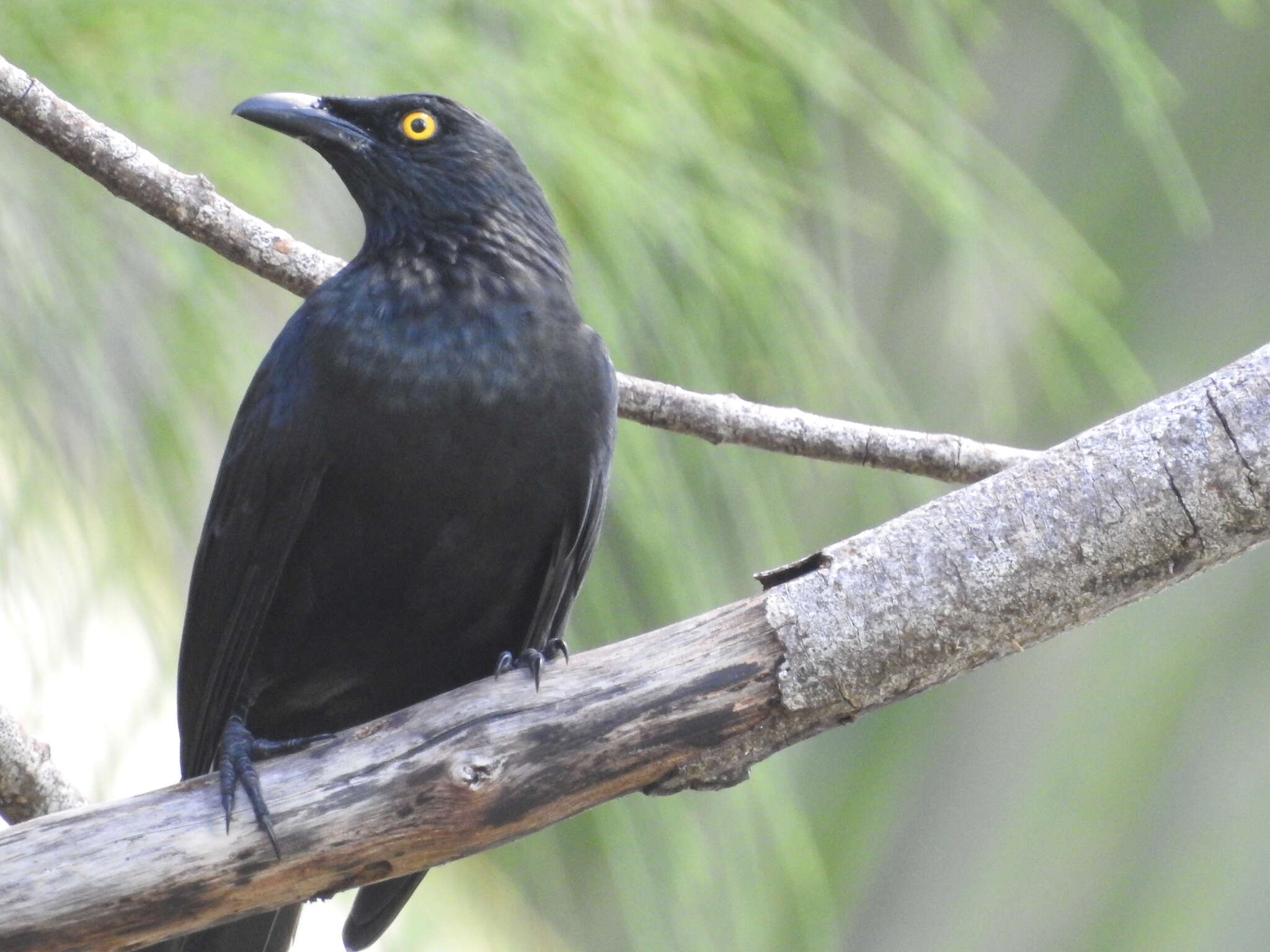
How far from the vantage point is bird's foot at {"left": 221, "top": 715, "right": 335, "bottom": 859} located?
1.48 metres

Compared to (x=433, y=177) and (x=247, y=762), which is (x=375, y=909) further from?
(x=433, y=177)

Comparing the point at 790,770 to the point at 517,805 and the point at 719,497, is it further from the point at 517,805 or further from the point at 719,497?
the point at 517,805

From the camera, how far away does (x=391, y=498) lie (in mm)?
1795

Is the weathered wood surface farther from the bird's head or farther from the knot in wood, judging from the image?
the bird's head

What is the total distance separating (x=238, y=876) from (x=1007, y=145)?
11.2 ft

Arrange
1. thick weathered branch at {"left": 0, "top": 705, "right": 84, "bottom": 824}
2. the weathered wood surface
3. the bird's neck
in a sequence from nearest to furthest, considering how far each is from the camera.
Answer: the weathered wood surface
thick weathered branch at {"left": 0, "top": 705, "right": 84, "bottom": 824}
the bird's neck

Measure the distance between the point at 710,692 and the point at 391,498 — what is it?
0.55 meters

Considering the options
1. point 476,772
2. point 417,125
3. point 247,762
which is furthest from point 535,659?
point 417,125

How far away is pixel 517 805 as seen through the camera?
1.46 m

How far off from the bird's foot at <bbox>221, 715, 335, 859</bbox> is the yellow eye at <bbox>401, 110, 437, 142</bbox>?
87 cm

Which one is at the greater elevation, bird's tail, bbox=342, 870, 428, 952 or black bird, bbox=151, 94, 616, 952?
black bird, bbox=151, 94, 616, 952

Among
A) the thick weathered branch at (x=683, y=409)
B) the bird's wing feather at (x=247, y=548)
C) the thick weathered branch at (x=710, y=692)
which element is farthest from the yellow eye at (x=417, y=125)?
the thick weathered branch at (x=710, y=692)

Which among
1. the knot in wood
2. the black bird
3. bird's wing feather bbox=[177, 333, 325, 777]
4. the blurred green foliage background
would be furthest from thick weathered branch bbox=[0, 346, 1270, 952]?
the blurred green foliage background

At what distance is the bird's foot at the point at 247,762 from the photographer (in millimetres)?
1477
